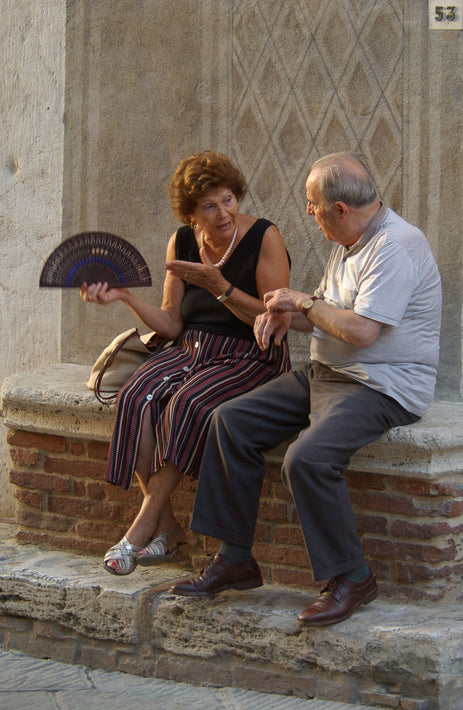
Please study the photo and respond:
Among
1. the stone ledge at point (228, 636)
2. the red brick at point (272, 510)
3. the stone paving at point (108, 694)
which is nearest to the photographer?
the stone ledge at point (228, 636)

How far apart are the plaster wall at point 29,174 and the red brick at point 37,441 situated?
1.98 feet

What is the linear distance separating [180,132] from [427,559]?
2.38 meters

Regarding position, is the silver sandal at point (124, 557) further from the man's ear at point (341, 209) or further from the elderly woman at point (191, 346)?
the man's ear at point (341, 209)

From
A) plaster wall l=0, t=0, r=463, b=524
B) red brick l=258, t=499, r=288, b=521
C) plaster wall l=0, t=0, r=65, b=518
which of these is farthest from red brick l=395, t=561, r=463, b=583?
plaster wall l=0, t=0, r=65, b=518

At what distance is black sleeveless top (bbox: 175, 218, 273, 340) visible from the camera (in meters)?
4.20

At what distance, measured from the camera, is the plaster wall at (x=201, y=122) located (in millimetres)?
4297

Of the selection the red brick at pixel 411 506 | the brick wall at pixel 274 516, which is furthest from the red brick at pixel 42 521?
the red brick at pixel 411 506

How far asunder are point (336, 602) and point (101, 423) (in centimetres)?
135

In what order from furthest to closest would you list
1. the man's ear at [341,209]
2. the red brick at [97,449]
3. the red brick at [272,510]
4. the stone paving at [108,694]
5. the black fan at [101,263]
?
1. the red brick at [97,449]
2. the black fan at [101,263]
3. the red brick at [272,510]
4. the man's ear at [341,209]
5. the stone paving at [108,694]

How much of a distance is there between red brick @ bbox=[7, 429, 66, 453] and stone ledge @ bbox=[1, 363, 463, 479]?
5 centimetres

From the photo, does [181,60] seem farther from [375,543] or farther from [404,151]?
[375,543]

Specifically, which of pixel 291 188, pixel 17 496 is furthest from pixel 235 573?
pixel 291 188

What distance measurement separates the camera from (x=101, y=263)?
4121 millimetres

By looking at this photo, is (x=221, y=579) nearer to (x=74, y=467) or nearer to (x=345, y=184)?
(x=74, y=467)
